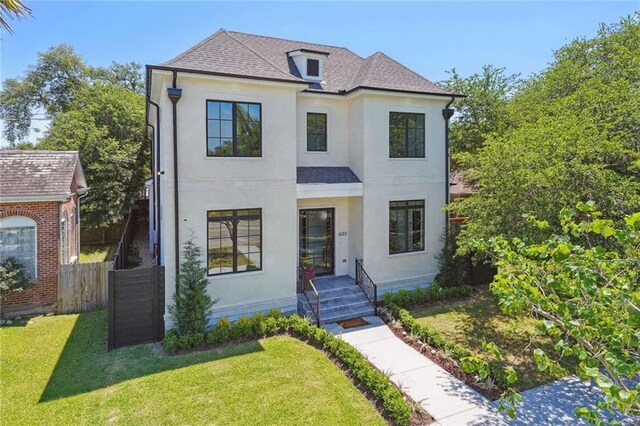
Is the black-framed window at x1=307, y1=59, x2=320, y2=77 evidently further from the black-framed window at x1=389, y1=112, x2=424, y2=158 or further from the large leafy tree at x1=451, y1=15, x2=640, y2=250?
the large leafy tree at x1=451, y1=15, x2=640, y2=250

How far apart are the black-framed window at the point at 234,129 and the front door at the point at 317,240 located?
10.9 feet

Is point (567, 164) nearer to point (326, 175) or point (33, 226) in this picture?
point (326, 175)

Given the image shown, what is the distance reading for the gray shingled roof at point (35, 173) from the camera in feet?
42.0

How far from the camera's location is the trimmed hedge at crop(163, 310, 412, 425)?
730 cm

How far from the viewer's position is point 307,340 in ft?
34.0

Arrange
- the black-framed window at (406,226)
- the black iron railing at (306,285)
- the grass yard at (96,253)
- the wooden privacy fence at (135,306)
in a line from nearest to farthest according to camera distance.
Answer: the wooden privacy fence at (135,306) → the black iron railing at (306,285) → the black-framed window at (406,226) → the grass yard at (96,253)

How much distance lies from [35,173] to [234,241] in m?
8.33

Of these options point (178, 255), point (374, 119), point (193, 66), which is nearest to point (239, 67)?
point (193, 66)

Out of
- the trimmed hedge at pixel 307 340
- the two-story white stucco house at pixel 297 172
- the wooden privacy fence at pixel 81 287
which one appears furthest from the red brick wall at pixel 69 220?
the trimmed hedge at pixel 307 340

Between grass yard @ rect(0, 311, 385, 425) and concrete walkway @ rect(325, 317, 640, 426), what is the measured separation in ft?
4.14

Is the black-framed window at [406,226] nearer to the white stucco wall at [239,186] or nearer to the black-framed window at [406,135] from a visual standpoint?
the black-framed window at [406,135]

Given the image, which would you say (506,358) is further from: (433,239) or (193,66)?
(193,66)

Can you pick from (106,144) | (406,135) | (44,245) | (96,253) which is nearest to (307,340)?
(406,135)

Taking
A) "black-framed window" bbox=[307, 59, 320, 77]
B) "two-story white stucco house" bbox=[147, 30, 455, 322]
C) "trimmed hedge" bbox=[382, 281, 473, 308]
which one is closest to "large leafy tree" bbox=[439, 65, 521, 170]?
"two-story white stucco house" bbox=[147, 30, 455, 322]
